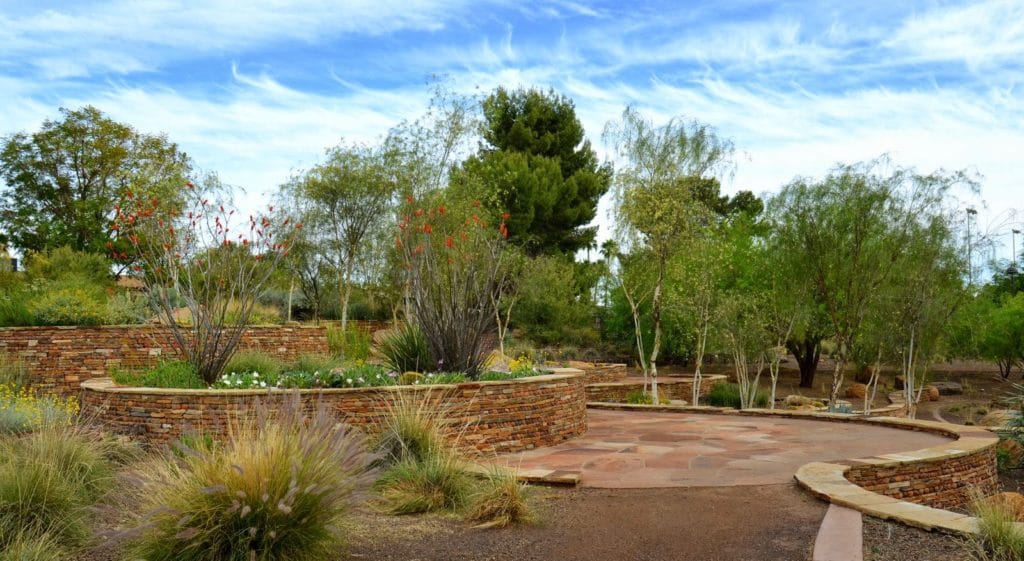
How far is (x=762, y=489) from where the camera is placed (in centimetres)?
650

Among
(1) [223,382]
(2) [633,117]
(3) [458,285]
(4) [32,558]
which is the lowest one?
(4) [32,558]

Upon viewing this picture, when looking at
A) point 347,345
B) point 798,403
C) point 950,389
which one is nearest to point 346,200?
point 347,345

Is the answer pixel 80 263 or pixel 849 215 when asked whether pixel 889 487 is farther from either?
pixel 80 263

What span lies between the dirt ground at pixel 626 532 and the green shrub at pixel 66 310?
11.3m

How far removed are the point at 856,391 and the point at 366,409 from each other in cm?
2230

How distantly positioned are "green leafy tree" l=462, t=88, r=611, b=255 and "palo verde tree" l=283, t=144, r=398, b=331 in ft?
19.4

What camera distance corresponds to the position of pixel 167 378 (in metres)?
9.13

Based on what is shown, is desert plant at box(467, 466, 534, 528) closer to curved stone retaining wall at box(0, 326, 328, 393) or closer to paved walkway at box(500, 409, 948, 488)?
paved walkway at box(500, 409, 948, 488)

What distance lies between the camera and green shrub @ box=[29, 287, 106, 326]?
14.3 m

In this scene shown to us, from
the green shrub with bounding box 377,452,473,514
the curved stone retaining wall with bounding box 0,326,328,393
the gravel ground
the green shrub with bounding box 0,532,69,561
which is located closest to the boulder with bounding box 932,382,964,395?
the curved stone retaining wall with bounding box 0,326,328,393

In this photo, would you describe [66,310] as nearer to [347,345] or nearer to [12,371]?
[12,371]

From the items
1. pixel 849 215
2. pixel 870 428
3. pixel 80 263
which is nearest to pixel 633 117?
pixel 849 215

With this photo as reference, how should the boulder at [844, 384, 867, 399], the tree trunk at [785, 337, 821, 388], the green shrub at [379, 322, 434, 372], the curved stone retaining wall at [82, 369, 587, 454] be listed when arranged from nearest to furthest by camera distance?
1. the curved stone retaining wall at [82, 369, 587, 454]
2. the green shrub at [379, 322, 434, 372]
3. the boulder at [844, 384, 867, 399]
4. the tree trunk at [785, 337, 821, 388]

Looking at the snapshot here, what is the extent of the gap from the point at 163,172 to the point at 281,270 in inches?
205
